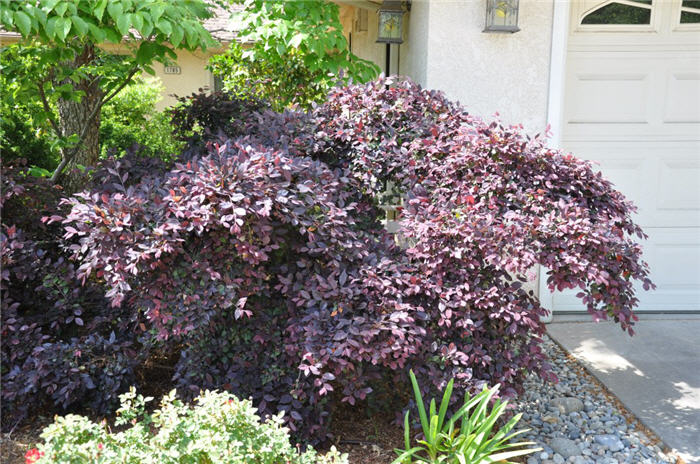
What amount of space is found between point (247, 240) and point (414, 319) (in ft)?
2.85

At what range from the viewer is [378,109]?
11.5 ft

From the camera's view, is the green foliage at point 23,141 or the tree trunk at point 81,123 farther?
the green foliage at point 23,141

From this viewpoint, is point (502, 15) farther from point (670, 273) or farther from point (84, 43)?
point (84, 43)

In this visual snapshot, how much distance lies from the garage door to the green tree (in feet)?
9.78

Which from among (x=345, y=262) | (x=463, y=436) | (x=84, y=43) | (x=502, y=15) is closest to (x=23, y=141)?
(x=84, y=43)

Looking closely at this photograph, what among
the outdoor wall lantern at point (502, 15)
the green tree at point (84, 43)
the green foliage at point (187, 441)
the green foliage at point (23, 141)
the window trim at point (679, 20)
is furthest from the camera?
the green foliage at point (23, 141)

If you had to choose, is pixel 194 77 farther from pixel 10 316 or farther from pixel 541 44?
pixel 10 316

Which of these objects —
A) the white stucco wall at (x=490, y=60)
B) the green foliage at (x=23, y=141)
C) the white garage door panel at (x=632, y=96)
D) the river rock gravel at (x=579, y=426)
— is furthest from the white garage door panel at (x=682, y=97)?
the green foliage at (x=23, y=141)

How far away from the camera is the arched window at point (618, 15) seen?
4.80 metres

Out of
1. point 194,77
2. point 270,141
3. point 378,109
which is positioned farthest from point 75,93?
point 194,77

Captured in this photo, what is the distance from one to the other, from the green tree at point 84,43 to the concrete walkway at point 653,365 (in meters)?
3.24

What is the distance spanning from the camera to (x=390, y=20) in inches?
208

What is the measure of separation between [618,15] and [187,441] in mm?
4481

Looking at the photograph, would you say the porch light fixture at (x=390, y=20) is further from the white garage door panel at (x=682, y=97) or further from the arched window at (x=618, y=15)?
the white garage door panel at (x=682, y=97)
